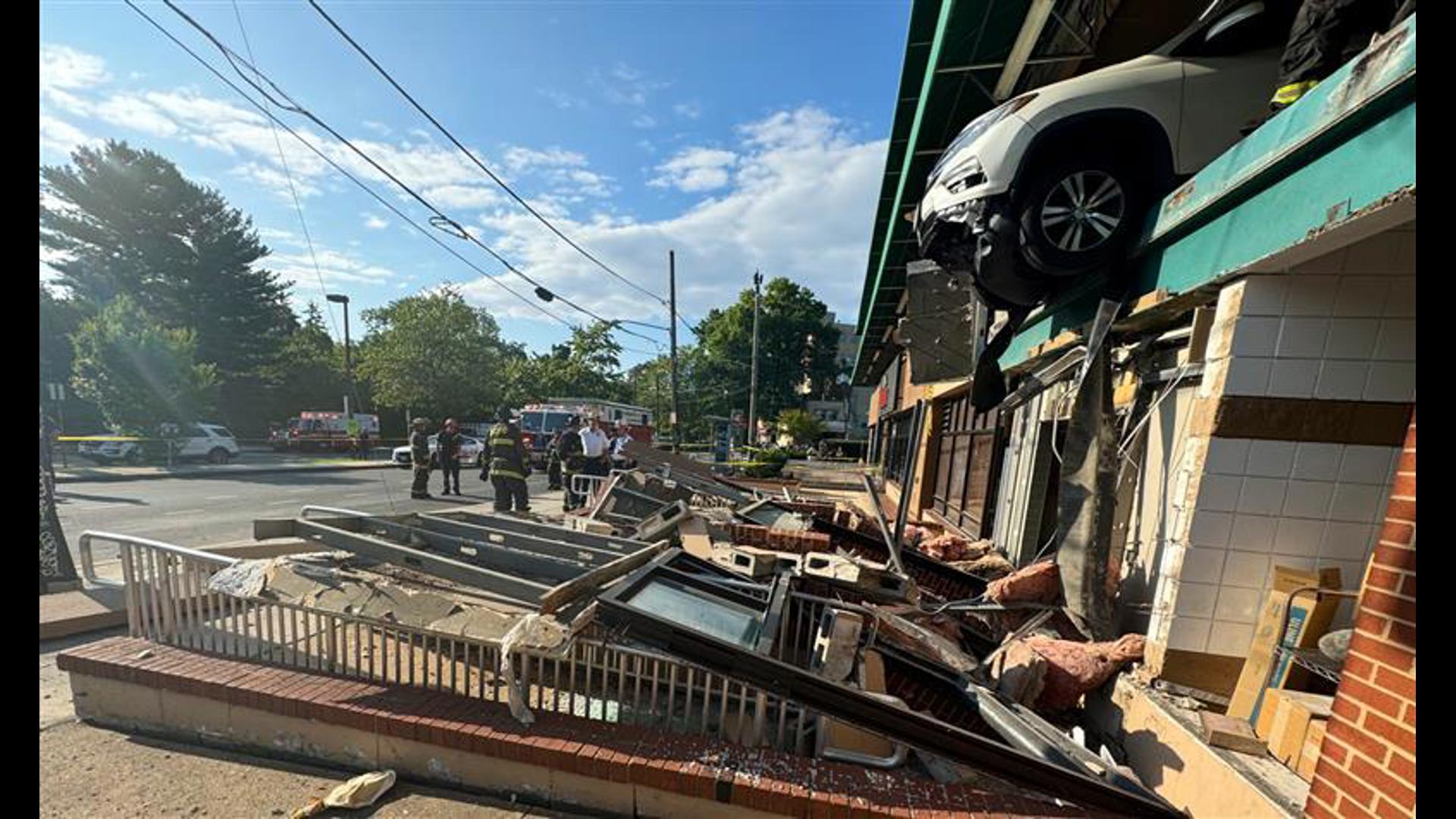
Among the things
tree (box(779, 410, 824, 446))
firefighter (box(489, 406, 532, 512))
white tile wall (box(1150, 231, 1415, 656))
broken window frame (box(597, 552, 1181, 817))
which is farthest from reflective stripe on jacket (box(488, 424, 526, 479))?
tree (box(779, 410, 824, 446))

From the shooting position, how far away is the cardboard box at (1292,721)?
1975 mm

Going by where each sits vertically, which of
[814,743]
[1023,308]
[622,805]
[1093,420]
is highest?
[1023,308]

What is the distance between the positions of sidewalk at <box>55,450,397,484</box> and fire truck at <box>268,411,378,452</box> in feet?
6.28

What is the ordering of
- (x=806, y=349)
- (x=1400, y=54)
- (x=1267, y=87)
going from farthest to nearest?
1. (x=806, y=349)
2. (x=1267, y=87)
3. (x=1400, y=54)

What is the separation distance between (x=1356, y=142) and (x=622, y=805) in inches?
153

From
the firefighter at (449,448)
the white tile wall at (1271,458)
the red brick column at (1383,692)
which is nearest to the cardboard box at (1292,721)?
the red brick column at (1383,692)

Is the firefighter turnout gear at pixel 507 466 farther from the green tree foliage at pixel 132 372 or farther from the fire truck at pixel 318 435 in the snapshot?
the fire truck at pixel 318 435

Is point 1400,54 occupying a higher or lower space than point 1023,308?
higher

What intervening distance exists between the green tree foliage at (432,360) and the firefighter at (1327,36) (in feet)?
108

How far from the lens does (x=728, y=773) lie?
2.04m

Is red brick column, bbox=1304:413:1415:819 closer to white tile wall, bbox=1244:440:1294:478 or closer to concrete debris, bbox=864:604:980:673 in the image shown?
white tile wall, bbox=1244:440:1294:478

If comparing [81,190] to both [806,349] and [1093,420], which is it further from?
[1093,420]
